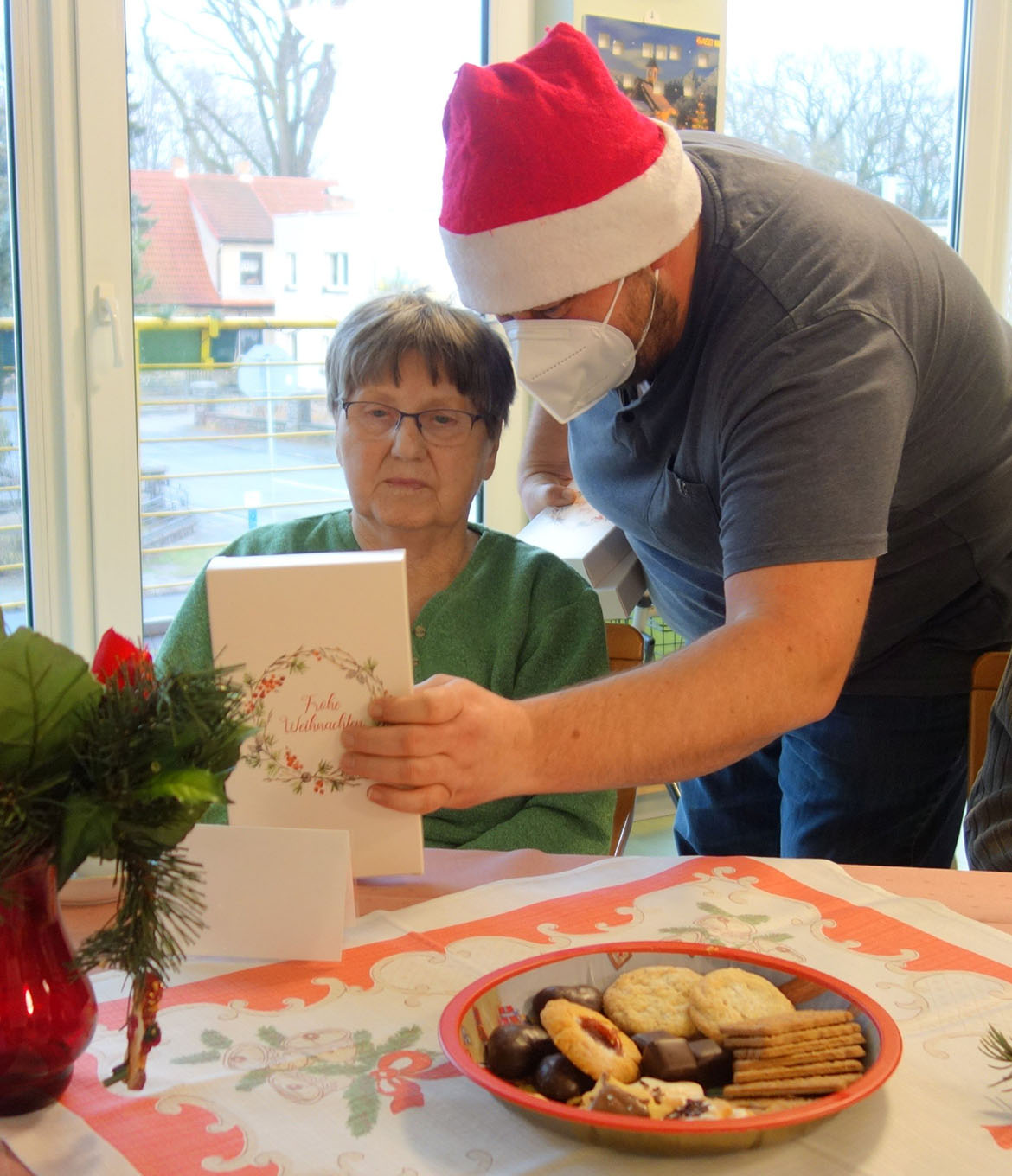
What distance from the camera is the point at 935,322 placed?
54.6 inches

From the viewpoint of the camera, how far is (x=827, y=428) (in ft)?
3.87

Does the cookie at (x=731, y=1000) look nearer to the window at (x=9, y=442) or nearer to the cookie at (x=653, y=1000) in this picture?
the cookie at (x=653, y=1000)

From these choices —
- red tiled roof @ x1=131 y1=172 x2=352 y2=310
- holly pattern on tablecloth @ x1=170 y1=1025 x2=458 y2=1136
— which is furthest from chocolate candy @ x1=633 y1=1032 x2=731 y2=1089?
red tiled roof @ x1=131 y1=172 x2=352 y2=310

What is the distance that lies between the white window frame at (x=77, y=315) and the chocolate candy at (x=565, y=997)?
6.03ft

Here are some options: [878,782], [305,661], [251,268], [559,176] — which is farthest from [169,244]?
[305,661]

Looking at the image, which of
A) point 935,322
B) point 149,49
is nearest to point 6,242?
point 149,49

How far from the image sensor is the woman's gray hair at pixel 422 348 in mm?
1582

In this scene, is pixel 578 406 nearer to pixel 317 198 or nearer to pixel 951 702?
pixel 951 702

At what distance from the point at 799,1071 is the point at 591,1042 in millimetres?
123

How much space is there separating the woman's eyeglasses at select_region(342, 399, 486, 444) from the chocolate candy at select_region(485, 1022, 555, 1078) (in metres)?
0.92

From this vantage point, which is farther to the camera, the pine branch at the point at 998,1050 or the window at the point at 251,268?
the window at the point at 251,268

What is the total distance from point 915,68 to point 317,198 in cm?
180

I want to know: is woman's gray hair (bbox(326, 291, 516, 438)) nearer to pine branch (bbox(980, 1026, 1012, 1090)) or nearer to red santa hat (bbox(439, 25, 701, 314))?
red santa hat (bbox(439, 25, 701, 314))

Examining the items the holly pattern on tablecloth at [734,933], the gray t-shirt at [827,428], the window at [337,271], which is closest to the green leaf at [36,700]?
the holly pattern on tablecloth at [734,933]
